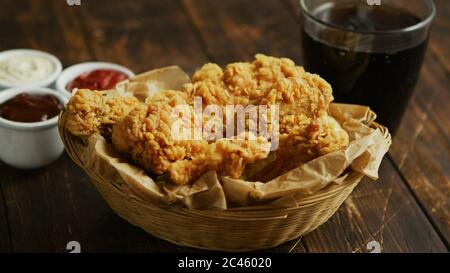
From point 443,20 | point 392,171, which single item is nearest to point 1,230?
point 392,171

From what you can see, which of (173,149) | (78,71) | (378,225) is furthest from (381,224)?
(78,71)

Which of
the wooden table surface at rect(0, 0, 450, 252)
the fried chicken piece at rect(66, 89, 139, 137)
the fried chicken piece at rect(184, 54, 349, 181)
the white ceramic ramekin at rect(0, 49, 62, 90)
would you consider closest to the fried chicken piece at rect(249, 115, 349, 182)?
the fried chicken piece at rect(184, 54, 349, 181)

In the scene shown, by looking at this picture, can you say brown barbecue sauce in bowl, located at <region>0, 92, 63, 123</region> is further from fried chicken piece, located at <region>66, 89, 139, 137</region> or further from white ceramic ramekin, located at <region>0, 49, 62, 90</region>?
fried chicken piece, located at <region>66, 89, 139, 137</region>

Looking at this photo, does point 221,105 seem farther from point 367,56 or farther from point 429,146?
point 429,146

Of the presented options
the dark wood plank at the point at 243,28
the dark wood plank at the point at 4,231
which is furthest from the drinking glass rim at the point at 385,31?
the dark wood plank at the point at 4,231

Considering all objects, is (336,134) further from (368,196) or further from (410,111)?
(410,111)

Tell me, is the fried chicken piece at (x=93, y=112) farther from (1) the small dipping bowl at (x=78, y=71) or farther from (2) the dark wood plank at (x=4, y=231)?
(1) the small dipping bowl at (x=78, y=71)

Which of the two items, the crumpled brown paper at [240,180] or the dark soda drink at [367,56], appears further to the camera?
the dark soda drink at [367,56]

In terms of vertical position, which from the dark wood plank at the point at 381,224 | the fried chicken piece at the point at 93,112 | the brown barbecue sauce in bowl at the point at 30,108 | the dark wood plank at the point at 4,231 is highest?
the fried chicken piece at the point at 93,112
